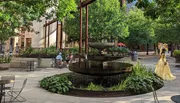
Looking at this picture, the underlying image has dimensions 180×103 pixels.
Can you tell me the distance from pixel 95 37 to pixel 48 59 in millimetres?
12158

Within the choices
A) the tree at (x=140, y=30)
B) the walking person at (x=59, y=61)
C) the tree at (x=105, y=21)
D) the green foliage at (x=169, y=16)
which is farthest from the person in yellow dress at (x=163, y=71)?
the tree at (x=140, y=30)

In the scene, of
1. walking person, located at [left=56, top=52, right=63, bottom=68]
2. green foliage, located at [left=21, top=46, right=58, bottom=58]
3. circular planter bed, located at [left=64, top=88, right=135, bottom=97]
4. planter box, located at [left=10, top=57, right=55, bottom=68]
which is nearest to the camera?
circular planter bed, located at [left=64, top=88, right=135, bottom=97]

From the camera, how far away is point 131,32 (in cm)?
3609

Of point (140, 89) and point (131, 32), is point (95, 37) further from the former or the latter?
point (140, 89)

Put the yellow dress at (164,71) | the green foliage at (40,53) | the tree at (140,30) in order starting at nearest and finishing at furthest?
1. the yellow dress at (164,71)
2. the green foliage at (40,53)
3. the tree at (140,30)

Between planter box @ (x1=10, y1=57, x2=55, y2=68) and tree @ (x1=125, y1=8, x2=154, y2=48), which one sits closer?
planter box @ (x1=10, y1=57, x2=55, y2=68)

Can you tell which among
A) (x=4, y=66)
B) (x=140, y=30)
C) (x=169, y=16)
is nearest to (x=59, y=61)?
(x=4, y=66)

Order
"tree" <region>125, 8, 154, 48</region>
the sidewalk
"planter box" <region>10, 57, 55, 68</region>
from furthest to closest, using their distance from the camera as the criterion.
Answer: "tree" <region>125, 8, 154, 48</region>
"planter box" <region>10, 57, 55, 68</region>
the sidewalk

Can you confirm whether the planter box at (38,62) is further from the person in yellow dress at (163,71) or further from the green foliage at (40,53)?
the person in yellow dress at (163,71)

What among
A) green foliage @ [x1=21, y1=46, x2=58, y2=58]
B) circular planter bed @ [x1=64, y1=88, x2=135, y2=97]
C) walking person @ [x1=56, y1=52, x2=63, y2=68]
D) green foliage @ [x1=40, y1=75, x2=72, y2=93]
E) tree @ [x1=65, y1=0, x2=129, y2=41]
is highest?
tree @ [x1=65, y1=0, x2=129, y2=41]

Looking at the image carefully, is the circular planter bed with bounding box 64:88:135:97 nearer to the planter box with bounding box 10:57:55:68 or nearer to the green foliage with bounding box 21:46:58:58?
the planter box with bounding box 10:57:55:68

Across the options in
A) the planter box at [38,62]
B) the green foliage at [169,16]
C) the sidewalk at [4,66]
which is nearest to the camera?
the green foliage at [169,16]

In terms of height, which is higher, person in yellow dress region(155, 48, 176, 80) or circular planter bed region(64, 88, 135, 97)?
person in yellow dress region(155, 48, 176, 80)

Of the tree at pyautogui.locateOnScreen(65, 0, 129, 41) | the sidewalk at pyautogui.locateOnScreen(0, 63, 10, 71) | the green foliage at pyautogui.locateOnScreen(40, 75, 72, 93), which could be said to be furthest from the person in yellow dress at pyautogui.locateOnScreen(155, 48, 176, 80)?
the tree at pyautogui.locateOnScreen(65, 0, 129, 41)
